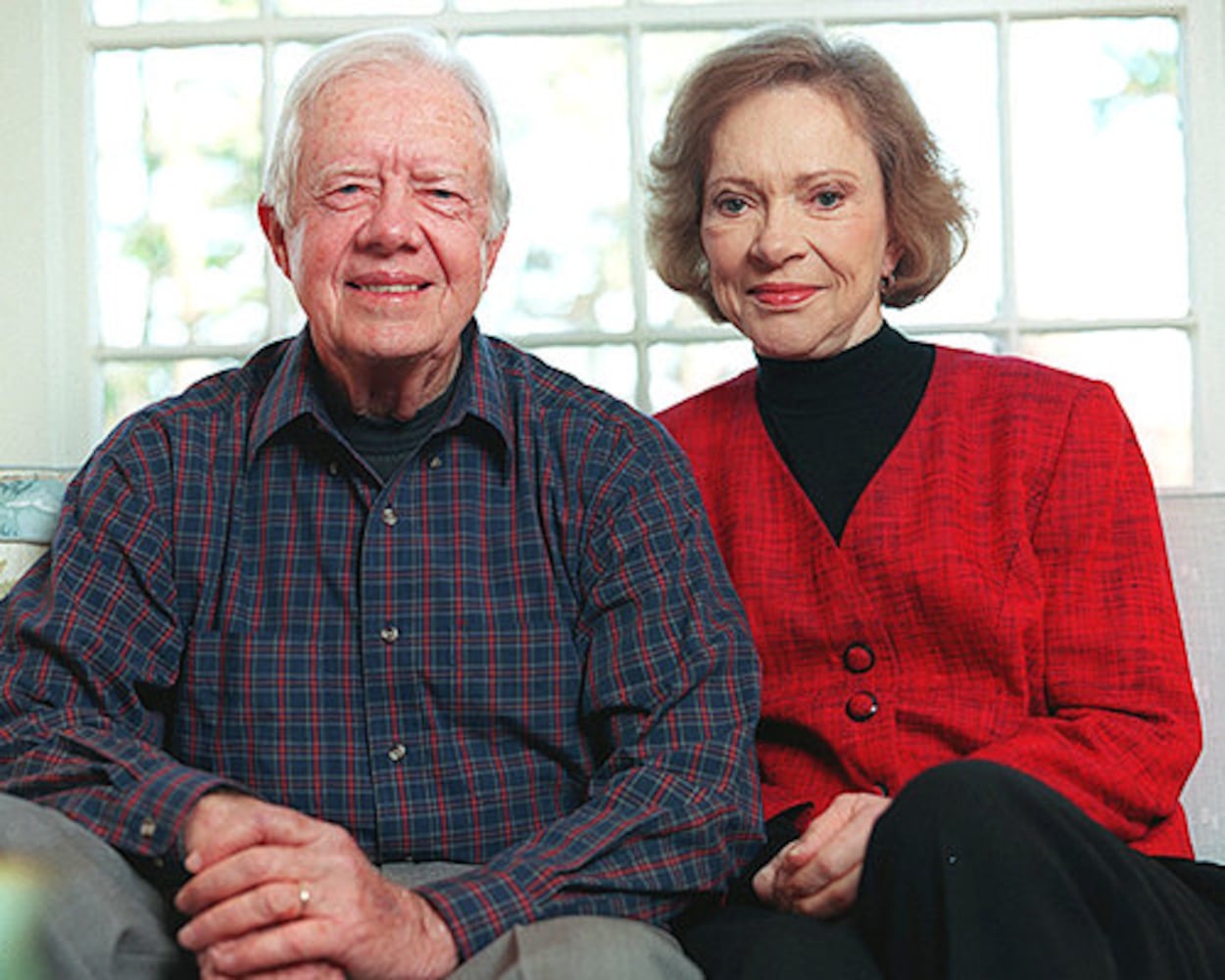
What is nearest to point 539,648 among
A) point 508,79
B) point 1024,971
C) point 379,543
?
point 379,543

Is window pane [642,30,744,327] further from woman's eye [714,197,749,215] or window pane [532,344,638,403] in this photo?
woman's eye [714,197,749,215]

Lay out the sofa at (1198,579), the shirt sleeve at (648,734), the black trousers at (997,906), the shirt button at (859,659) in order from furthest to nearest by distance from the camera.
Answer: the sofa at (1198,579), the shirt button at (859,659), the shirt sleeve at (648,734), the black trousers at (997,906)

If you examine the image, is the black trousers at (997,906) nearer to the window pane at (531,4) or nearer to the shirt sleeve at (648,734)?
the shirt sleeve at (648,734)

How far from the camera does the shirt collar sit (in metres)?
1.88

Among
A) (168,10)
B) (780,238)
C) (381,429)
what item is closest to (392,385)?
(381,429)

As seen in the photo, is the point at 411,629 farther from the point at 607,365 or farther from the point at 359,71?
the point at 607,365

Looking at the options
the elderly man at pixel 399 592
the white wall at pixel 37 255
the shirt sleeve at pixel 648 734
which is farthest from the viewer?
the white wall at pixel 37 255

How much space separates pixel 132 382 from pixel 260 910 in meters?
1.54

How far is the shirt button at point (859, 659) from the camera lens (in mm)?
1925

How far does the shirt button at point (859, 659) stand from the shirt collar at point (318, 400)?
46 cm

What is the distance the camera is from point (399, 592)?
5.98 feet

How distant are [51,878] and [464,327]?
0.80 meters

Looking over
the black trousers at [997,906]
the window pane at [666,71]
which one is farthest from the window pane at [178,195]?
the black trousers at [997,906]

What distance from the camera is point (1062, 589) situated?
190 cm
